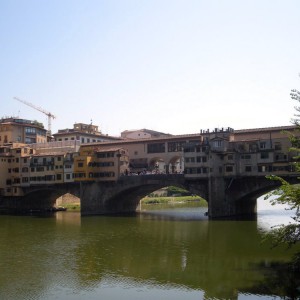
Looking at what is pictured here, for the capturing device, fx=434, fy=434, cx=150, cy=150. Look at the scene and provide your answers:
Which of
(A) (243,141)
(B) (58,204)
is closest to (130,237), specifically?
(A) (243,141)

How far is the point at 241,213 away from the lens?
6681 centimetres

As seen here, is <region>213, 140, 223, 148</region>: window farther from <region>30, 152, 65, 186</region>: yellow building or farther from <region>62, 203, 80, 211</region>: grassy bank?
<region>62, 203, 80, 211</region>: grassy bank

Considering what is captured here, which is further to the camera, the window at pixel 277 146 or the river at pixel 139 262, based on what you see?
the window at pixel 277 146

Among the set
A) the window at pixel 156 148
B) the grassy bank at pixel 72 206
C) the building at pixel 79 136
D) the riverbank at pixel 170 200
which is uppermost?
the building at pixel 79 136

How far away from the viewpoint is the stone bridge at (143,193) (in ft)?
204

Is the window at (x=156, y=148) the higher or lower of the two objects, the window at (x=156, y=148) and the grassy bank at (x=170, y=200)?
the higher

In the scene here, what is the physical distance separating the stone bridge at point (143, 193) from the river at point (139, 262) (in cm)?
879

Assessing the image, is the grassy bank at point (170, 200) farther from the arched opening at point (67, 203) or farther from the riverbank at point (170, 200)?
the arched opening at point (67, 203)

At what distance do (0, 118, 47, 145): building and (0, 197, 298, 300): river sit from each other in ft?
175

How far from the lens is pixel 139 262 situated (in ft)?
107

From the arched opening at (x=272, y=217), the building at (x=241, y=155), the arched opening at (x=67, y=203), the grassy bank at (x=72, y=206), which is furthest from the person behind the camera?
the arched opening at (x=67, y=203)

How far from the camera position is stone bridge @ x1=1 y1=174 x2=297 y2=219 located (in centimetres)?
6228

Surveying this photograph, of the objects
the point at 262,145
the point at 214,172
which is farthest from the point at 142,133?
the point at 262,145

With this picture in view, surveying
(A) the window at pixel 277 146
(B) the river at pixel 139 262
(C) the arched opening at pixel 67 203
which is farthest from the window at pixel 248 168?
(C) the arched opening at pixel 67 203
